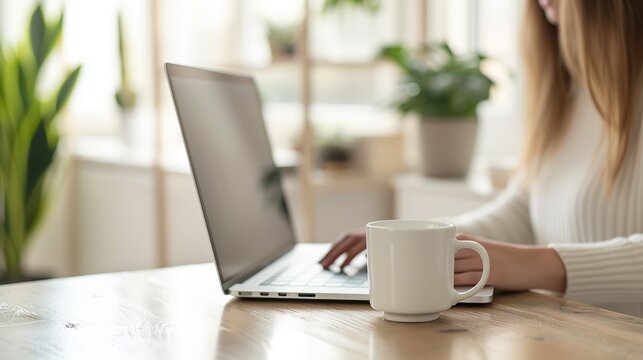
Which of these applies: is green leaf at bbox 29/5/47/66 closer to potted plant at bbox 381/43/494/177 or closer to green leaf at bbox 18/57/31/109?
green leaf at bbox 18/57/31/109

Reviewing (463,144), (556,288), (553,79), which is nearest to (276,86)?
(463,144)

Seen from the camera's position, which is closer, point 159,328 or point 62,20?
→ point 159,328

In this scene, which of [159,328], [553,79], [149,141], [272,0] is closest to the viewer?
[159,328]

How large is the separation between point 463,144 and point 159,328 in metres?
1.69

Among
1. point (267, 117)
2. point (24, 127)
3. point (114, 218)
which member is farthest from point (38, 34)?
point (267, 117)

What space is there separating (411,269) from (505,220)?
2.12 ft

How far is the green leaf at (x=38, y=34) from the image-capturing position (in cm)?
306

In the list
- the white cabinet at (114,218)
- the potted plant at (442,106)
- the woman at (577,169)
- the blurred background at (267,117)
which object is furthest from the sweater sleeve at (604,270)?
the white cabinet at (114,218)

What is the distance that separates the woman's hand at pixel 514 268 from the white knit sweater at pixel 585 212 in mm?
44

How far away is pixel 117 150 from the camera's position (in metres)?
3.42

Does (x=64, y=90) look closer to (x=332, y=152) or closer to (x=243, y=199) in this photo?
(x=332, y=152)

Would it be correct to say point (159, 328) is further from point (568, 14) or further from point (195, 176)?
point (568, 14)

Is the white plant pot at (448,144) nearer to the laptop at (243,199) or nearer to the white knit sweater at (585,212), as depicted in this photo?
the white knit sweater at (585,212)

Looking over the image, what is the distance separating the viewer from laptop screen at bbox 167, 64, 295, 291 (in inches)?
39.6
